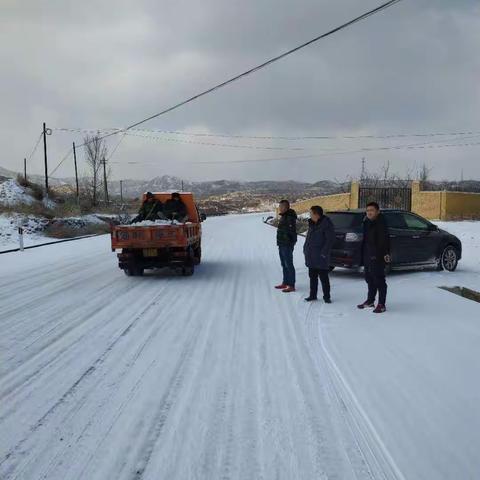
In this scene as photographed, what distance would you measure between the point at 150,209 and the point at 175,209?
2.24 ft

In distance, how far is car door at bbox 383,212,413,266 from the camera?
38.7 ft

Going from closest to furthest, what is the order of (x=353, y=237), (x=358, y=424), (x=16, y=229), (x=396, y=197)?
(x=358, y=424), (x=353, y=237), (x=16, y=229), (x=396, y=197)

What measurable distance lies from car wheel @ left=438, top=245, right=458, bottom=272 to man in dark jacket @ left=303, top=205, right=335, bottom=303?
494 centimetres

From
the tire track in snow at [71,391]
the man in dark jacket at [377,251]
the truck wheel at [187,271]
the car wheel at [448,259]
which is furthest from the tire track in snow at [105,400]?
the car wheel at [448,259]

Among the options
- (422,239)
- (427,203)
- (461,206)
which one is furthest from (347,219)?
(461,206)

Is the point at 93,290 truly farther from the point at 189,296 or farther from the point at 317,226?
the point at 317,226

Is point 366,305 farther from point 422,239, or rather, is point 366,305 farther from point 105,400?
point 105,400

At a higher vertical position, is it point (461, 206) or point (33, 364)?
point (461, 206)

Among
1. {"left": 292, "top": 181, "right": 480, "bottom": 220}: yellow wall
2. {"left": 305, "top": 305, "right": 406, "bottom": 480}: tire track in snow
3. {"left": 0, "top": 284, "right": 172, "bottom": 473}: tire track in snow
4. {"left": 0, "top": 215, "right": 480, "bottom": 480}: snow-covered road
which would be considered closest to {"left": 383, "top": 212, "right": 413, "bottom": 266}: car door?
{"left": 0, "top": 215, "right": 480, "bottom": 480}: snow-covered road

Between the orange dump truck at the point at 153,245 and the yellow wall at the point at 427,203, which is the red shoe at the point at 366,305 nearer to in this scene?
the orange dump truck at the point at 153,245

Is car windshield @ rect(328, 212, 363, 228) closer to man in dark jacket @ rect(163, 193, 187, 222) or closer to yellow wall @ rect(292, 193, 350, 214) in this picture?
man in dark jacket @ rect(163, 193, 187, 222)

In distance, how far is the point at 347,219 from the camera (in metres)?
11.8

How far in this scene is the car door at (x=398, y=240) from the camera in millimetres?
11789

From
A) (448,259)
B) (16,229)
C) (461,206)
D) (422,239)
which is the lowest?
(16,229)
